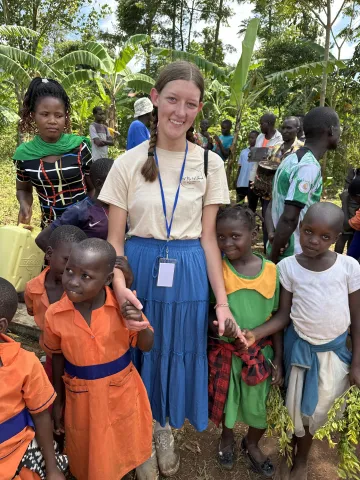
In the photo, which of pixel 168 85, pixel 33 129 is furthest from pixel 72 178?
pixel 168 85

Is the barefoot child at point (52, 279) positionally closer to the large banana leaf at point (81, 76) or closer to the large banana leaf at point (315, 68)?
the large banana leaf at point (315, 68)

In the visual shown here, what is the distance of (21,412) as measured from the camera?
1464 mm

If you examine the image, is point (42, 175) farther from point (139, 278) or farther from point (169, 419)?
point (169, 419)

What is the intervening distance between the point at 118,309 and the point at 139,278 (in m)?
0.24

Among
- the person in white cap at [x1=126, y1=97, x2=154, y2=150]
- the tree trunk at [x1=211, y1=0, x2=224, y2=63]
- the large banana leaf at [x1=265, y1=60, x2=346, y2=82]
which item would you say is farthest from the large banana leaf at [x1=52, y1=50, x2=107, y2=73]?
the tree trunk at [x1=211, y1=0, x2=224, y2=63]

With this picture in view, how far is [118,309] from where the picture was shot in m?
1.73

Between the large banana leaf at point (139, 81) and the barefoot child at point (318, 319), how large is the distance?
1104cm

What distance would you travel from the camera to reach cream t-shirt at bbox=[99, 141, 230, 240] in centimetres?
183

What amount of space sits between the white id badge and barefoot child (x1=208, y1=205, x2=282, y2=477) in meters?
0.30

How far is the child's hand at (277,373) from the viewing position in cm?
196

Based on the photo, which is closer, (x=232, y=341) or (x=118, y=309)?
(x=118, y=309)

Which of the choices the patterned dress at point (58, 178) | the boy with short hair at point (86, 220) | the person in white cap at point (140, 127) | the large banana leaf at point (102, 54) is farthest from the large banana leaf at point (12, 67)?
the boy with short hair at point (86, 220)

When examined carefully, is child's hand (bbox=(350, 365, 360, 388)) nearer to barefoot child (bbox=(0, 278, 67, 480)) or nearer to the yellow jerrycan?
barefoot child (bbox=(0, 278, 67, 480))

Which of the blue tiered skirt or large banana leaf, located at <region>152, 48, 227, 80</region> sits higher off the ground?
large banana leaf, located at <region>152, 48, 227, 80</region>
